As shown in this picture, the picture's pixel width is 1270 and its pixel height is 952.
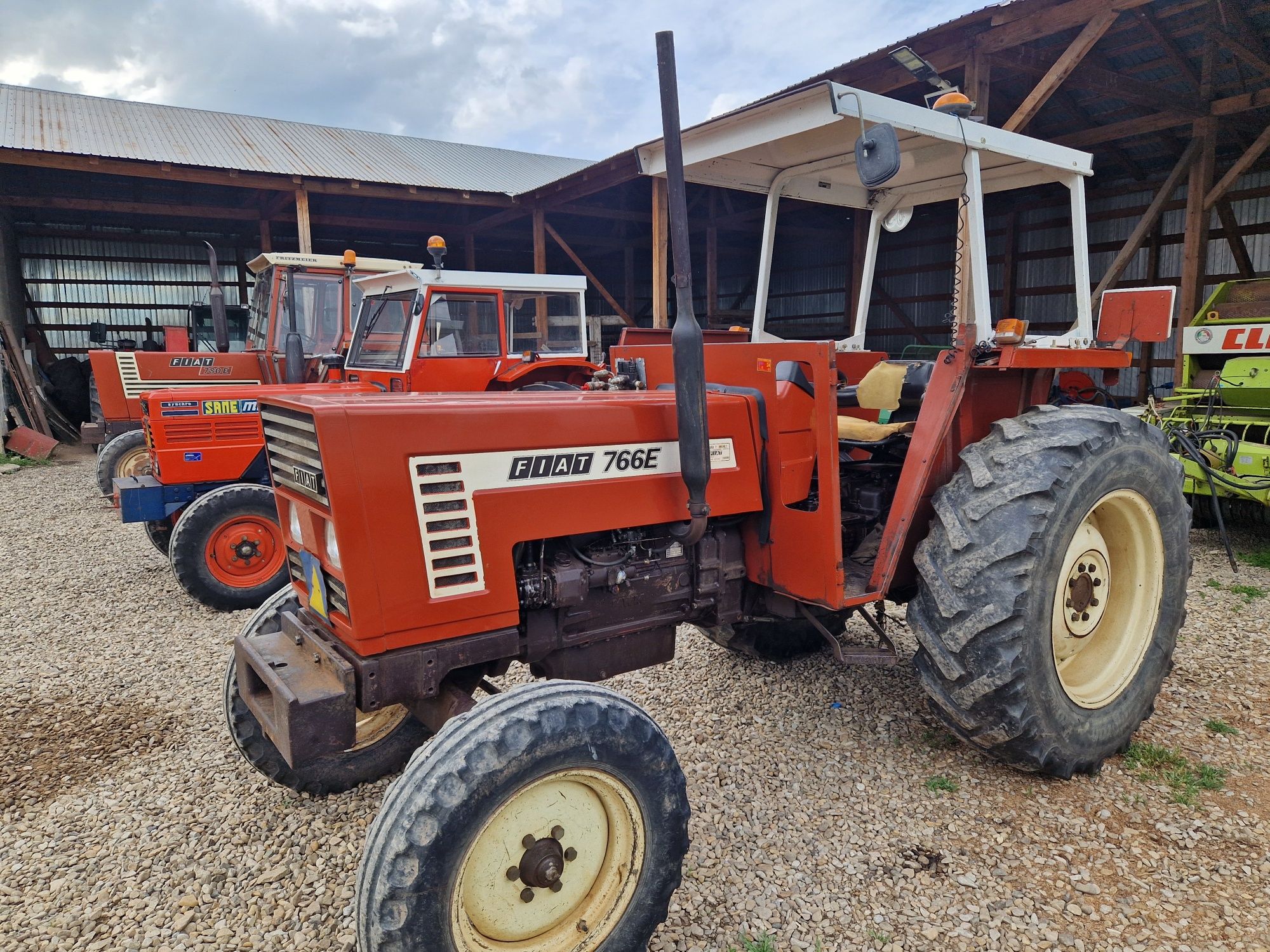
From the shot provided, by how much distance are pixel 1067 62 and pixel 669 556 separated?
6323mm

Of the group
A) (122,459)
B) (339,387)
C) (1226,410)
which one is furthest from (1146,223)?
(122,459)

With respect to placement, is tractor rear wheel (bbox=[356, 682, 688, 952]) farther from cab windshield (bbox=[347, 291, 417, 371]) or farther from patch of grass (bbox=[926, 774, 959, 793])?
cab windshield (bbox=[347, 291, 417, 371])

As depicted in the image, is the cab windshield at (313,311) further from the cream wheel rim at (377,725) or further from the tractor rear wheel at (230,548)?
the cream wheel rim at (377,725)

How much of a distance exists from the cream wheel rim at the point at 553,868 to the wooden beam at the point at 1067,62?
6145mm

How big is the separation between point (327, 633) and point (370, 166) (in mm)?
13303

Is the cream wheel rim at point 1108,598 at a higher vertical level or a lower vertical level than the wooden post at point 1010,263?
lower

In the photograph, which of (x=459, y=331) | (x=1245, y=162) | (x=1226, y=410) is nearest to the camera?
(x=1226, y=410)

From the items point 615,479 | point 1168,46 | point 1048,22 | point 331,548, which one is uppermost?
point 1168,46

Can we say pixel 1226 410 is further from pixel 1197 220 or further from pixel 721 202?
pixel 721 202

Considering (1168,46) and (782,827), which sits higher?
(1168,46)

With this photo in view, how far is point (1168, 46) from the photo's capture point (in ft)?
26.4

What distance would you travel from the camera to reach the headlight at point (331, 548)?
196 cm

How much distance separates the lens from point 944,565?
2.46 metres

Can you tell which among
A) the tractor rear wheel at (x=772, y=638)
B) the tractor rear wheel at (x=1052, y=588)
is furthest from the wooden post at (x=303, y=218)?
the tractor rear wheel at (x=1052, y=588)
